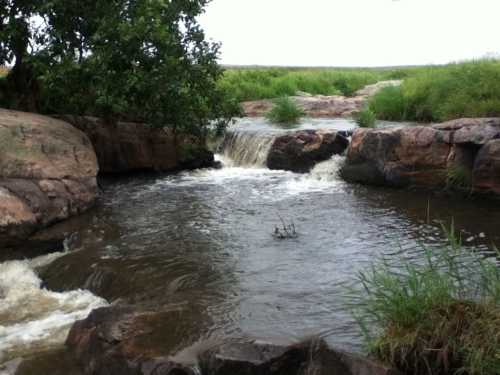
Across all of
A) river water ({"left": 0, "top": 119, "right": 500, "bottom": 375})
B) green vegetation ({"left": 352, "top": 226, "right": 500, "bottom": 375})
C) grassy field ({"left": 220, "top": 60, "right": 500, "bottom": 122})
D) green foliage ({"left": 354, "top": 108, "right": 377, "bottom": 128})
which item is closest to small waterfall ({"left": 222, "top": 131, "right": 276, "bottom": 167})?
grassy field ({"left": 220, "top": 60, "right": 500, "bottom": 122})

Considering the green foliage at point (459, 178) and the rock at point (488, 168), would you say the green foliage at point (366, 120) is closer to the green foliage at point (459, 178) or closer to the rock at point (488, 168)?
the green foliage at point (459, 178)

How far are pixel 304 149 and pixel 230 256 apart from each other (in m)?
6.15

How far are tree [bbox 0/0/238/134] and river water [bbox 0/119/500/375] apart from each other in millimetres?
1677

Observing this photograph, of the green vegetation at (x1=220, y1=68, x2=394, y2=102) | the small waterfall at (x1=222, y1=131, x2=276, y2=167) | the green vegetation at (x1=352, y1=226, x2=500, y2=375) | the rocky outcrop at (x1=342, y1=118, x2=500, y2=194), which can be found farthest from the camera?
the green vegetation at (x1=220, y1=68, x2=394, y2=102)

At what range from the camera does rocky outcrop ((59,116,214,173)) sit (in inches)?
480

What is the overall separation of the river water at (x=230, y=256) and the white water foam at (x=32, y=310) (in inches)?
0.5

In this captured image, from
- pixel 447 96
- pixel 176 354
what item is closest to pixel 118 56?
pixel 176 354

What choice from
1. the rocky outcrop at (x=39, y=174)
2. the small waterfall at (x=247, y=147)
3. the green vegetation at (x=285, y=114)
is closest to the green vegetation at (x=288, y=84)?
the green vegetation at (x=285, y=114)

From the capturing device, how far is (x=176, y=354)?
14.8 ft

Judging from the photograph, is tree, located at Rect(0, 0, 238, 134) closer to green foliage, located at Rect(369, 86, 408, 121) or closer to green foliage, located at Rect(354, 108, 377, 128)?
green foliage, located at Rect(354, 108, 377, 128)

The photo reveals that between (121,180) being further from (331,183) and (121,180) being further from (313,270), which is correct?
(313,270)

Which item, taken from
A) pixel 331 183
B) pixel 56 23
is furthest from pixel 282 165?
pixel 56 23

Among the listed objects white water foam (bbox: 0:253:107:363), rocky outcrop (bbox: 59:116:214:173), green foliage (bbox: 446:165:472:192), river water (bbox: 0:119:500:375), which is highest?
rocky outcrop (bbox: 59:116:214:173)

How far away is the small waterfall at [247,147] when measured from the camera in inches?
540
